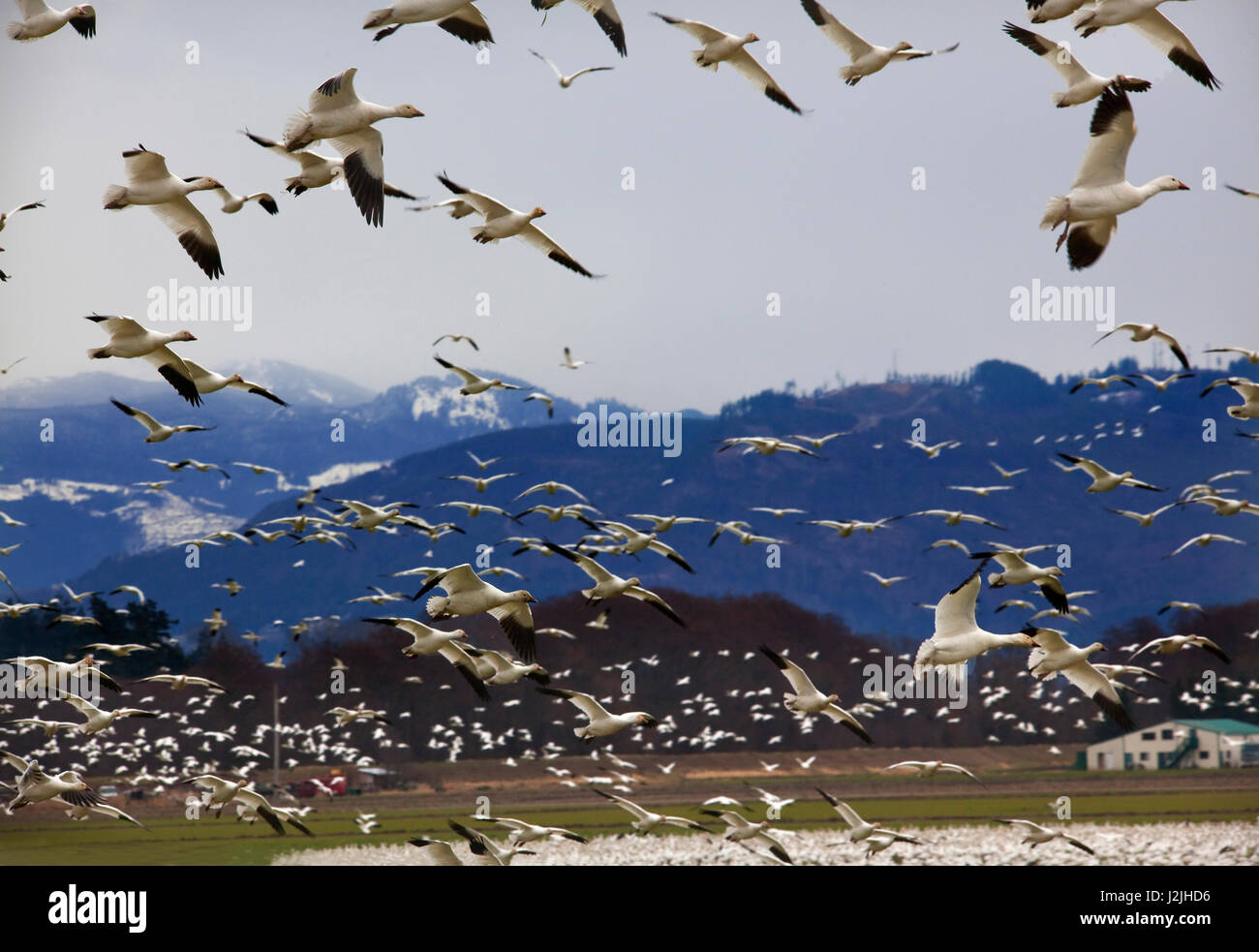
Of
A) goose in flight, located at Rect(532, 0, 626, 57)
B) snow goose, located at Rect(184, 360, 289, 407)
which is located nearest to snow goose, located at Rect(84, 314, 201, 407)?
snow goose, located at Rect(184, 360, 289, 407)

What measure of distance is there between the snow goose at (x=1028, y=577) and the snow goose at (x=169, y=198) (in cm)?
915

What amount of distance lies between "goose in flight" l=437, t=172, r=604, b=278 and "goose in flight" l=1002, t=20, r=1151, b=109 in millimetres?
5562

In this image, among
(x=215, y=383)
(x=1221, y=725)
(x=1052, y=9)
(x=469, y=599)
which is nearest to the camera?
(x=1052, y=9)

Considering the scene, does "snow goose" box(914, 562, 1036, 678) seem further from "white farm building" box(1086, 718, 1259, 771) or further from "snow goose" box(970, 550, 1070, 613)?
"white farm building" box(1086, 718, 1259, 771)

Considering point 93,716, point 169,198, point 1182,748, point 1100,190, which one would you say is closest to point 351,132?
point 169,198

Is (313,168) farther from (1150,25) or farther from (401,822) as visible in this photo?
(401,822)

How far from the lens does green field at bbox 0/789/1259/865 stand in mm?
36062

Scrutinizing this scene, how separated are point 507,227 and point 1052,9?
6679 millimetres

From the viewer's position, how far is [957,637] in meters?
13.5

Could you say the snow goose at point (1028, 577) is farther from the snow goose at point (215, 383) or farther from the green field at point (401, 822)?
the green field at point (401, 822)

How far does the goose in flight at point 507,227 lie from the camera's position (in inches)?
663
